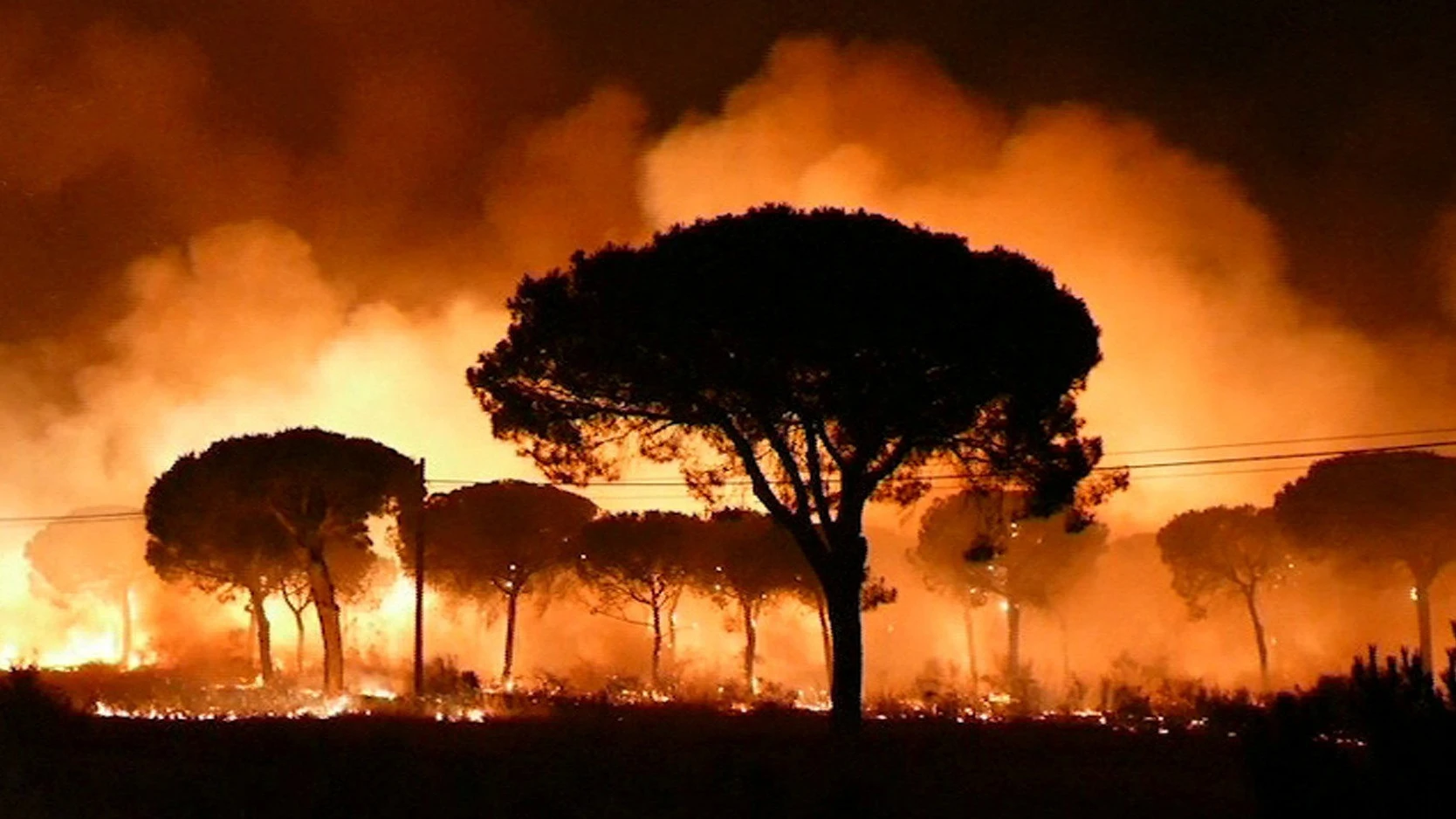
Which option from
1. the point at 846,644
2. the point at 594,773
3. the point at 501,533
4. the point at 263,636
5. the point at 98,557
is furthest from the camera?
the point at 98,557

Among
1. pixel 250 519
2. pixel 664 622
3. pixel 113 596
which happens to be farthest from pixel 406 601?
pixel 250 519

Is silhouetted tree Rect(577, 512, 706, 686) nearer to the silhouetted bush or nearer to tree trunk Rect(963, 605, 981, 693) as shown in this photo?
tree trunk Rect(963, 605, 981, 693)

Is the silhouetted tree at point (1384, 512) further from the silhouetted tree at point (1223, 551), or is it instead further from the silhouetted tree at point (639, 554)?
the silhouetted tree at point (639, 554)

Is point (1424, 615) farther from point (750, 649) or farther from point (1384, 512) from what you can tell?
point (750, 649)

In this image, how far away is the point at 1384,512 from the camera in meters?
43.6

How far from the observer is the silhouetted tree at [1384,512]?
4294cm

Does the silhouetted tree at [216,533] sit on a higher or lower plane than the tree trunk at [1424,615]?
higher

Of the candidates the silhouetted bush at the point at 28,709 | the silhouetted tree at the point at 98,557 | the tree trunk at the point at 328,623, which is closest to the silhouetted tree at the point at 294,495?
the tree trunk at the point at 328,623

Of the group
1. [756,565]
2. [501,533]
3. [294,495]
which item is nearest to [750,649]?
[756,565]

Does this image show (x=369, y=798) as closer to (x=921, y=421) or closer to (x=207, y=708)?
(x=921, y=421)

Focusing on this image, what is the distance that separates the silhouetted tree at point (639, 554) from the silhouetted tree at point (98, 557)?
84.1 ft

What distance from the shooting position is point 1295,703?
30.7ft

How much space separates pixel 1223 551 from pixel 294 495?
3243cm

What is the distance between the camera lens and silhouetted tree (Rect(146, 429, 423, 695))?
31391mm
